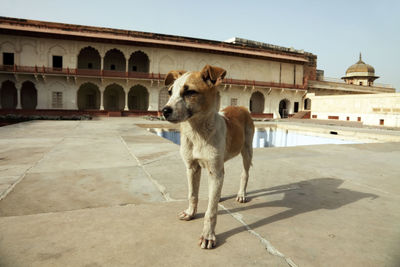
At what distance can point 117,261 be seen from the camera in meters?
1.60

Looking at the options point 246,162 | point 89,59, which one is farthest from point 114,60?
point 246,162

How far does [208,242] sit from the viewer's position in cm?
180

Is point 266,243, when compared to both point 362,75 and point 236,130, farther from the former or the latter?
point 362,75

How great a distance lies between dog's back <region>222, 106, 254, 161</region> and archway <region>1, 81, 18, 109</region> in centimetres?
2670

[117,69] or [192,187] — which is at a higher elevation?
[117,69]

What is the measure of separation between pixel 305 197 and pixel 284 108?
30681 millimetres

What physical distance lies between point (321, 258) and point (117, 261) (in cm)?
134

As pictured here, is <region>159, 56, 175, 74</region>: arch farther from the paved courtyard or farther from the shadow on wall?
the shadow on wall

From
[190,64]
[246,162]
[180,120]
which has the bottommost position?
[246,162]

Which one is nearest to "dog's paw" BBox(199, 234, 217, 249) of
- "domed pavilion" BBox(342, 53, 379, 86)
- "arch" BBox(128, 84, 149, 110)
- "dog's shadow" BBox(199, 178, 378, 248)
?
"dog's shadow" BBox(199, 178, 378, 248)

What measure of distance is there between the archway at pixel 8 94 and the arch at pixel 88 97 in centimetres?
531

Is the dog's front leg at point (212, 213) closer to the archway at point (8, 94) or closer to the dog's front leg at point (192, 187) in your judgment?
the dog's front leg at point (192, 187)

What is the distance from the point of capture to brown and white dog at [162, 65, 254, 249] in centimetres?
177

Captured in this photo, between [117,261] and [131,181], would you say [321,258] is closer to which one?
[117,261]
